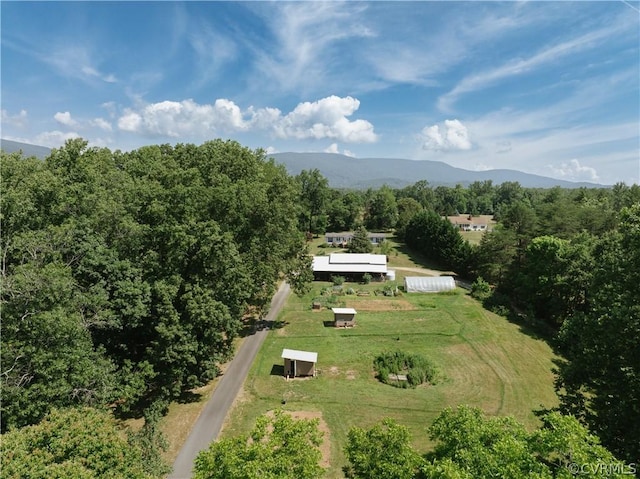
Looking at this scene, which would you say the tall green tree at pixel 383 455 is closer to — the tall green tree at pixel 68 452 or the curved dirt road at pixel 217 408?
the tall green tree at pixel 68 452

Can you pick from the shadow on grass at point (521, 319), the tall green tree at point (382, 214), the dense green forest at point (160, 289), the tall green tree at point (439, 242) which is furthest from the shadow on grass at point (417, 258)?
the dense green forest at point (160, 289)

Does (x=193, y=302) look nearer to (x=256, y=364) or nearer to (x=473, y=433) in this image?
(x=256, y=364)

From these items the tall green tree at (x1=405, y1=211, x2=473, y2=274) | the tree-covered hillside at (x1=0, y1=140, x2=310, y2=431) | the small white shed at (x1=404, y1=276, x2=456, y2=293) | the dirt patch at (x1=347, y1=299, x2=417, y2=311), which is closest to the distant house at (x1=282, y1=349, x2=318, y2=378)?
the tree-covered hillside at (x1=0, y1=140, x2=310, y2=431)

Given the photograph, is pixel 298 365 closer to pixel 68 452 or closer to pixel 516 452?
pixel 68 452

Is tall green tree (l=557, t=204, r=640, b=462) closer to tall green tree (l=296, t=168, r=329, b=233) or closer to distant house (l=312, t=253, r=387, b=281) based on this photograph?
distant house (l=312, t=253, r=387, b=281)

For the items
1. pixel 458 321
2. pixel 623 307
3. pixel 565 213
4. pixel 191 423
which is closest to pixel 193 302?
pixel 191 423

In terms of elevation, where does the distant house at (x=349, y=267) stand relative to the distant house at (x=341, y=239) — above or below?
below

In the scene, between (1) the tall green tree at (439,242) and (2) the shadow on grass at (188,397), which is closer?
(2) the shadow on grass at (188,397)
